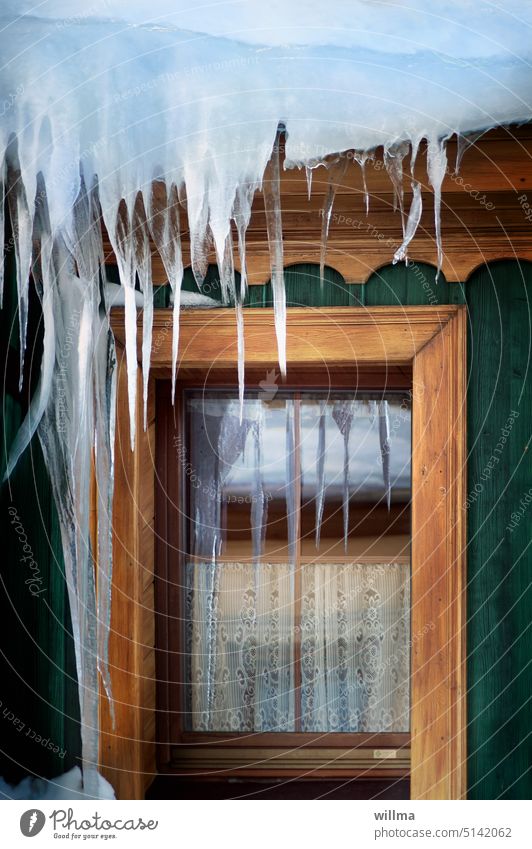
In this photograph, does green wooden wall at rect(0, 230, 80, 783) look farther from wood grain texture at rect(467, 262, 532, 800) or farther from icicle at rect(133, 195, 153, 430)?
wood grain texture at rect(467, 262, 532, 800)

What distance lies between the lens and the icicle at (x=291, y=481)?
2.28 metres

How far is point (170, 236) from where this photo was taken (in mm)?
1991

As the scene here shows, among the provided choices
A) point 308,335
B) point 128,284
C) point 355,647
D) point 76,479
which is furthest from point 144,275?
point 355,647

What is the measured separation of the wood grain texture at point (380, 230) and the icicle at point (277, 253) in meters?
0.03

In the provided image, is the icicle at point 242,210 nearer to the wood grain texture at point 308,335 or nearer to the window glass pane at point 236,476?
the wood grain texture at point 308,335

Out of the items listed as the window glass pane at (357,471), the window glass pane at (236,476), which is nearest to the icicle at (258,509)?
the window glass pane at (236,476)

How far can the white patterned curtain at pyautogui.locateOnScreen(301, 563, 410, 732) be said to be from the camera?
2.27m

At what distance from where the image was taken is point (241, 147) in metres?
1.74

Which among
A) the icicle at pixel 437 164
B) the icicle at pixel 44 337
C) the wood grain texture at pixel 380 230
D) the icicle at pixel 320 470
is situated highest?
the icicle at pixel 437 164

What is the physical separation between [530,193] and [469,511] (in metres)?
0.85

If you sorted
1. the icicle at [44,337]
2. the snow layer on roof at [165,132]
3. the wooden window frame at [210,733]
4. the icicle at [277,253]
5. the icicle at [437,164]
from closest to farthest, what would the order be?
the snow layer on roof at [165,132]
the icicle at [437,164]
the icicle at [277,253]
the icicle at [44,337]
the wooden window frame at [210,733]

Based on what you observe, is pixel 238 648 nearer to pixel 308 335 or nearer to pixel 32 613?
pixel 32 613

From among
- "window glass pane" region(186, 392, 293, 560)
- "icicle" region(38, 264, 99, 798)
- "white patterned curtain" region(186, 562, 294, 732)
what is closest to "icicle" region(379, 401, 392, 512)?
"window glass pane" region(186, 392, 293, 560)
